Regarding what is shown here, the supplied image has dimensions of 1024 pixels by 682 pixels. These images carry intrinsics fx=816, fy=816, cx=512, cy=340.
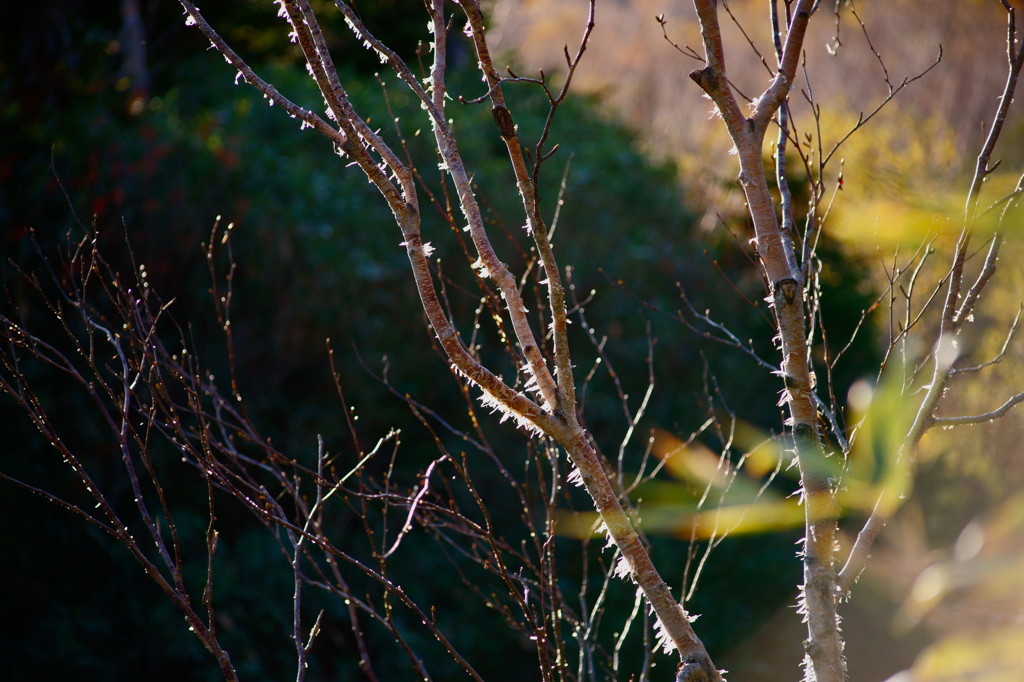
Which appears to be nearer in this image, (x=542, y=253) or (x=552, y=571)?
(x=542, y=253)

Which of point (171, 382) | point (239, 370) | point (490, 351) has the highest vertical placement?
point (490, 351)

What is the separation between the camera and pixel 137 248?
3729 mm

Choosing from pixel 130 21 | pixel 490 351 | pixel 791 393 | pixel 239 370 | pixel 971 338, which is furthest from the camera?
pixel 971 338

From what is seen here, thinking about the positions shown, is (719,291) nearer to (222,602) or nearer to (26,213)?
(222,602)

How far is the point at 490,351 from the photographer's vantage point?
16.1ft

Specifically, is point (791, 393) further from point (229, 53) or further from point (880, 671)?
point (880, 671)

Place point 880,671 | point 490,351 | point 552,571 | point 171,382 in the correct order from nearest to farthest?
1. point 552,571
2. point 171,382
3. point 490,351
4. point 880,671

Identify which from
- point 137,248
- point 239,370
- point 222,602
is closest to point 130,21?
point 137,248

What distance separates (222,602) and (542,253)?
289 centimetres

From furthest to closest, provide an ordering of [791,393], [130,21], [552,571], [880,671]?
[880,671]
[130,21]
[552,571]
[791,393]

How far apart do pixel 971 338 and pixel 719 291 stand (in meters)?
4.17

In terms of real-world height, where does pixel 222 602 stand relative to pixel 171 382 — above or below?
below

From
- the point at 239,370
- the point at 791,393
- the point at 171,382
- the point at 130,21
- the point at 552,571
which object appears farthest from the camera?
the point at 130,21

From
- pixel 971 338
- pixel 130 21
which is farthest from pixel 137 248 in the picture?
pixel 971 338
